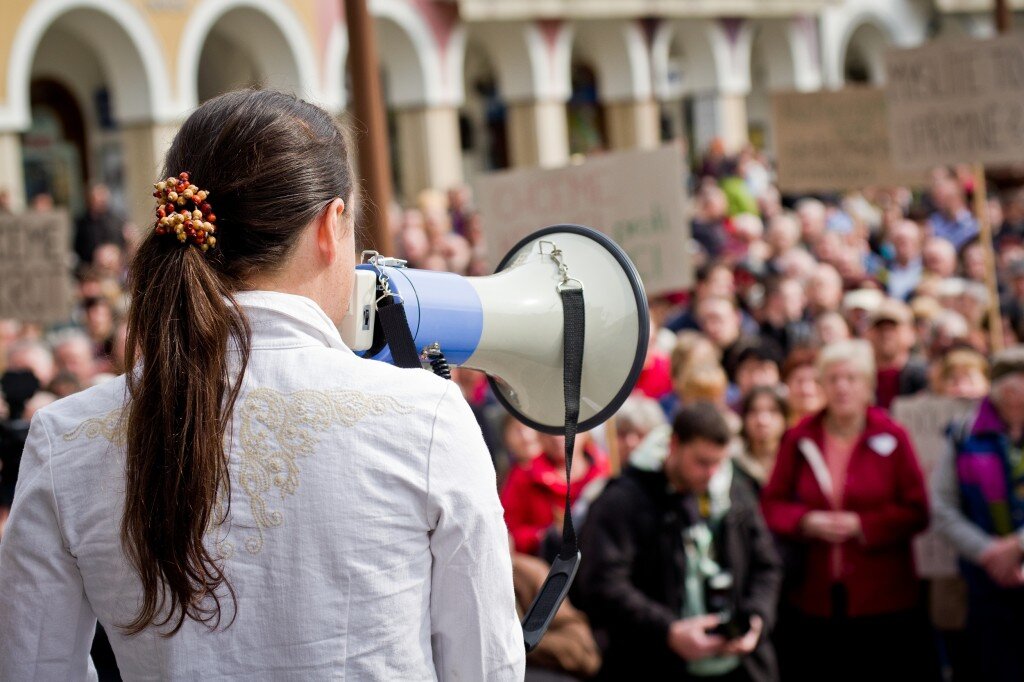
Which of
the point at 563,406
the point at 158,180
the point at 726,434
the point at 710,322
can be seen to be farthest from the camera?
the point at 710,322

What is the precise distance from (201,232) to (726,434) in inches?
120

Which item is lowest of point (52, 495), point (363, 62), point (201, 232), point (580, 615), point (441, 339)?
point (580, 615)

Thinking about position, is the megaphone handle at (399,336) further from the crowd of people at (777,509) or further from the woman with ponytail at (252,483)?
the crowd of people at (777,509)

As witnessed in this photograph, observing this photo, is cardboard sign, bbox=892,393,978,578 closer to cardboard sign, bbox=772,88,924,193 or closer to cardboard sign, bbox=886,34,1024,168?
cardboard sign, bbox=886,34,1024,168

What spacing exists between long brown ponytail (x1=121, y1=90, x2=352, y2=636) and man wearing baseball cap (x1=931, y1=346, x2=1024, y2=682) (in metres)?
3.72

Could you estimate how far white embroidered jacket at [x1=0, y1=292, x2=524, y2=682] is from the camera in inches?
59.6

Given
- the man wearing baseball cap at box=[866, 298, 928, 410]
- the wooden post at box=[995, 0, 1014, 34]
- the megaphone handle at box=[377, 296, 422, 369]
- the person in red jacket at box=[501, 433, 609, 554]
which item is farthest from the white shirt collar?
the wooden post at box=[995, 0, 1014, 34]

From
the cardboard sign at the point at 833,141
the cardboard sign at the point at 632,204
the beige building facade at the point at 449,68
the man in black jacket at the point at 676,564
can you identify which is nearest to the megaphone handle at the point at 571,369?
the man in black jacket at the point at 676,564

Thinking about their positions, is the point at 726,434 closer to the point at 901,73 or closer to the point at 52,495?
the point at 52,495

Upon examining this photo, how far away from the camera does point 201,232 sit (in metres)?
1.55

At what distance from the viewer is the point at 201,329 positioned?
4.98ft

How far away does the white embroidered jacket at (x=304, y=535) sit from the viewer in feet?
4.96

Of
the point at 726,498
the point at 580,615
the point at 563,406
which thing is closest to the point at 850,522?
the point at 726,498

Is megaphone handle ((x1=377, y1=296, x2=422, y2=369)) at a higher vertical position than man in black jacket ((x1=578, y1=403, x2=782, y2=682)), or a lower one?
higher
